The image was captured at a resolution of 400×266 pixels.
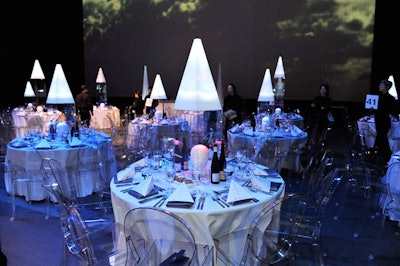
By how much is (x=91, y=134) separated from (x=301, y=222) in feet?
11.4

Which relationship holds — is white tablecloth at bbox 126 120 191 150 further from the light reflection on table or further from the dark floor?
the dark floor

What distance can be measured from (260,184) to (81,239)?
1.33 metres

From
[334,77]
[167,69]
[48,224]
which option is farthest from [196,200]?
[167,69]

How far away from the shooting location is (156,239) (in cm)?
253

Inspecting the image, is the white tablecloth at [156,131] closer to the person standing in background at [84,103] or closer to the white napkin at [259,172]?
the person standing in background at [84,103]

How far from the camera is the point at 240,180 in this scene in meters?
3.12

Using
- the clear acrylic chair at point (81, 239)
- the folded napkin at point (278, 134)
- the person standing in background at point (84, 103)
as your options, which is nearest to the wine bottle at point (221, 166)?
the clear acrylic chair at point (81, 239)

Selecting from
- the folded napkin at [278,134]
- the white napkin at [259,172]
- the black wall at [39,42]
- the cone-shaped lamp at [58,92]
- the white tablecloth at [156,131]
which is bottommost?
the white tablecloth at [156,131]

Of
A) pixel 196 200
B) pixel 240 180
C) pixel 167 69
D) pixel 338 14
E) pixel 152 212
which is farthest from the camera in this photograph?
pixel 167 69

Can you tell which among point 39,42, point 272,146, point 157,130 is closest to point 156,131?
point 157,130

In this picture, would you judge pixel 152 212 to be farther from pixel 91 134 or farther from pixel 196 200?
pixel 91 134

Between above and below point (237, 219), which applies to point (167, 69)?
above

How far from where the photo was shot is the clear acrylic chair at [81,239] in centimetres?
264

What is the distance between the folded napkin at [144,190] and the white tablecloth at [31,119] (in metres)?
6.09
